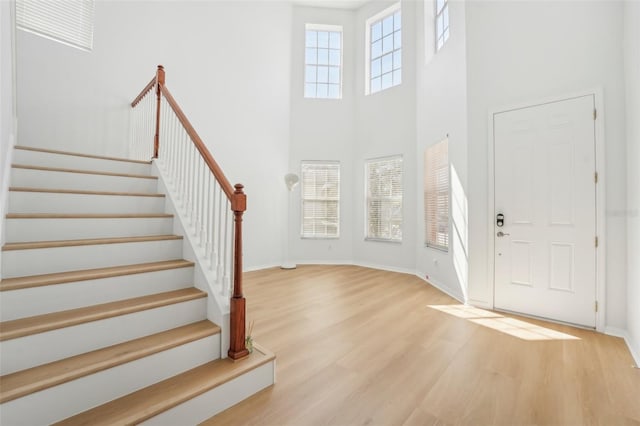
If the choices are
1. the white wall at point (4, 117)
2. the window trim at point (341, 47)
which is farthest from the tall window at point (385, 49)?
the white wall at point (4, 117)

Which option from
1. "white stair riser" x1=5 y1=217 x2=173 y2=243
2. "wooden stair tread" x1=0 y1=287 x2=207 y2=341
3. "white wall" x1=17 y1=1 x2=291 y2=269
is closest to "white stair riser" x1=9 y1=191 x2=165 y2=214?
"white stair riser" x1=5 y1=217 x2=173 y2=243

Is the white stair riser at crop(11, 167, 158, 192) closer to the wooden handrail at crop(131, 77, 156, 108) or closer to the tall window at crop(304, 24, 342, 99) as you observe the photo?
the wooden handrail at crop(131, 77, 156, 108)

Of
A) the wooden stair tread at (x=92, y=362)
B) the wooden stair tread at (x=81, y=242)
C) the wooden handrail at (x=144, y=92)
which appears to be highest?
the wooden handrail at (x=144, y=92)

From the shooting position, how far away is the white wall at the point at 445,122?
11.8ft

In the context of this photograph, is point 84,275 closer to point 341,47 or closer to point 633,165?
point 633,165

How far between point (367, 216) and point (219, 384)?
4.59 metres

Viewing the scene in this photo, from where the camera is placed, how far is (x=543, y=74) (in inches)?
118

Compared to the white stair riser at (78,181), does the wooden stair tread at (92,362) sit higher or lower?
lower

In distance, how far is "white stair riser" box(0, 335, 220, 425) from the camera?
1.25 meters

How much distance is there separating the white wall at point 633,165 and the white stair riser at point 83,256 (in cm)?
370

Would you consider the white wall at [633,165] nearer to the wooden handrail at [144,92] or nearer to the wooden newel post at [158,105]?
the wooden newel post at [158,105]

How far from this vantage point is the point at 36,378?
51.9 inches

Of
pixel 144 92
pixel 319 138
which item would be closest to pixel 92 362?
pixel 144 92

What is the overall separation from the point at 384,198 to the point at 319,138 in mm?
1803
